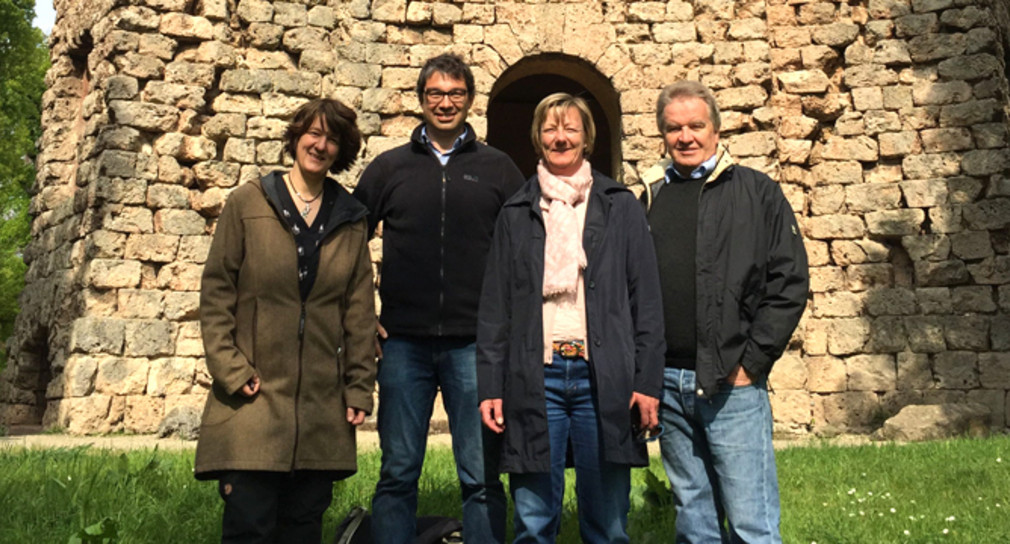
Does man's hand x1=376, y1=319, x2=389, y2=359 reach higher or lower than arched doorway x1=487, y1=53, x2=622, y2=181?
lower

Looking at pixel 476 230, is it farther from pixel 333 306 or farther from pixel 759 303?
pixel 759 303

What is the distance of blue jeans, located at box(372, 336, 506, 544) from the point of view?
376 centimetres

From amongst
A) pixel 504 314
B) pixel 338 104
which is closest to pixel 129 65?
pixel 338 104

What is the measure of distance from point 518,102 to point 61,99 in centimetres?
683

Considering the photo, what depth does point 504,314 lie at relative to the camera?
3521 mm

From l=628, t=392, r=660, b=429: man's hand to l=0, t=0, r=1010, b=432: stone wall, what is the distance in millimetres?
5849

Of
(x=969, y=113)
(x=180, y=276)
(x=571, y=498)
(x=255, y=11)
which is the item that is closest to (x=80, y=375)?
(x=180, y=276)

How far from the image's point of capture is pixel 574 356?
11.1 ft

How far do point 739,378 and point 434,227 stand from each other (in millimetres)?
1542

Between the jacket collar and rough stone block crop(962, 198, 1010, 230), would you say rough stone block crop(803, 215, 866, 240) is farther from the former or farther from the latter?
Result: the jacket collar

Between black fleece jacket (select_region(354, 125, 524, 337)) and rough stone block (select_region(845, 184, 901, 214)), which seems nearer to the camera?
black fleece jacket (select_region(354, 125, 524, 337))

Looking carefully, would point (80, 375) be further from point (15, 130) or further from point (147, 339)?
point (15, 130)

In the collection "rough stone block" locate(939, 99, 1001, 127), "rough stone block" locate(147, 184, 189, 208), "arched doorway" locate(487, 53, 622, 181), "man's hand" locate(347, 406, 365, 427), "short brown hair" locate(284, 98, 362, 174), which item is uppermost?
"arched doorway" locate(487, 53, 622, 181)

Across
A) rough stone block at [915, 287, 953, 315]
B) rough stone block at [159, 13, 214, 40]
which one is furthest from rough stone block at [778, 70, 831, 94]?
rough stone block at [159, 13, 214, 40]
